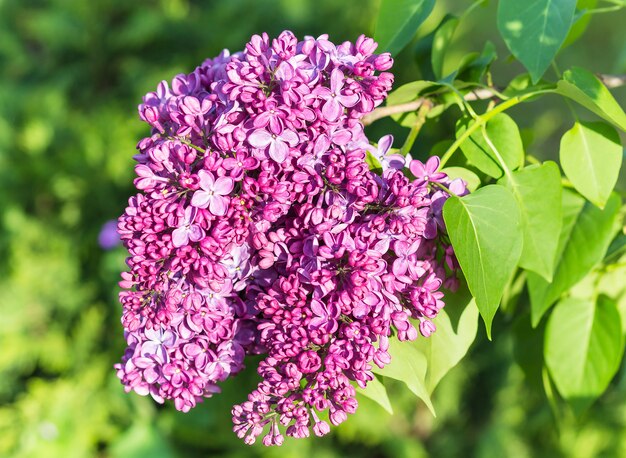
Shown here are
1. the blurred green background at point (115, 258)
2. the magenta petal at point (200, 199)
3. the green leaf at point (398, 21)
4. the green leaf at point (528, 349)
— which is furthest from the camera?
the blurred green background at point (115, 258)

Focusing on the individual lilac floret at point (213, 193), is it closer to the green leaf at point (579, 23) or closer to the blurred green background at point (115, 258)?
the green leaf at point (579, 23)

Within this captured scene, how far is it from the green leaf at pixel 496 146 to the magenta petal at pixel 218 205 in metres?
0.25

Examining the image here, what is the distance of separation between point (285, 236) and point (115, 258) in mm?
2072

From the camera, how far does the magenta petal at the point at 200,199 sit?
22.6 inches

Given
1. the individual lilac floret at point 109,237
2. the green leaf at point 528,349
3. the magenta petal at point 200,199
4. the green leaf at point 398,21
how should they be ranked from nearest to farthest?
1. the magenta petal at point 200,199
2. the green leaf at point 398,21
3. the green leaf at point 528,349
4. the individual lilac floret at point 109,237

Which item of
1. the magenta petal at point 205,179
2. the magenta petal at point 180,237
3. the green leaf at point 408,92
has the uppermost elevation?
the magenta petal at point 205,179

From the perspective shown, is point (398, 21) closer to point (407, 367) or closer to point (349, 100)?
point (349, 100)

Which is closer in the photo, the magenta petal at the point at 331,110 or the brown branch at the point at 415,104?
the magenta petal at the point at 331,110

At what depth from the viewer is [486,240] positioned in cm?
61

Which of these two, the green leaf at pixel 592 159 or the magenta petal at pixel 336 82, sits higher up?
the magenta petal at pixel 336 82

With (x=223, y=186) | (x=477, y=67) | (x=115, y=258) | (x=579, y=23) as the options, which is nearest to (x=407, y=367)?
(x=223, y=186)

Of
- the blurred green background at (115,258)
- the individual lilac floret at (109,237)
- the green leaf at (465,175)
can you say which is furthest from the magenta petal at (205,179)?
the individual lilac floret at (109,237)

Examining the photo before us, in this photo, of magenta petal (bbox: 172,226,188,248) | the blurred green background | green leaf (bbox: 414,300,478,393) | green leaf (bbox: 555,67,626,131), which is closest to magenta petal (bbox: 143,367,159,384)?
magenta petal (bbox: 172,226,188,248)

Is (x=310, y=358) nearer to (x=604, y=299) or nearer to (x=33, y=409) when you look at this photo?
(x=604, y=299)
